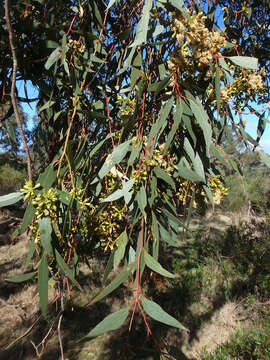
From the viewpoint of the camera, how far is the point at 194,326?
2314 millimetres

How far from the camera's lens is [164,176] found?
583mm

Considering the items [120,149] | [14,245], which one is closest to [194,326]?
[120,149]

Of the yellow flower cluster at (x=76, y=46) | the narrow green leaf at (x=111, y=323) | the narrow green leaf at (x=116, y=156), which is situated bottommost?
the narrow green leaf at (x=111, y=323)

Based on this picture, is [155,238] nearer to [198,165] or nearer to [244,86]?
[198,165]

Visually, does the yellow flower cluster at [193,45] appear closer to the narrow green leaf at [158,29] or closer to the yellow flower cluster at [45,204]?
the narrow green leaf at [158,29]

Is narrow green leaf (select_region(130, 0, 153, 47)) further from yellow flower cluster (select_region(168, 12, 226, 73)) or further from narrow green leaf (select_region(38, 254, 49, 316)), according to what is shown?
narrow green leaf (select_region(38, 254, 49, 316))

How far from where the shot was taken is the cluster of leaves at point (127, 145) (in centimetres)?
56

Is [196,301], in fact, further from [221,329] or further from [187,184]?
[187,184]

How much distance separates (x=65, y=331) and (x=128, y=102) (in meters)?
2.33

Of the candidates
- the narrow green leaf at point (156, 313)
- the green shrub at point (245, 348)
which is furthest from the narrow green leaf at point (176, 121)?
the green shrub at point (245, 348)

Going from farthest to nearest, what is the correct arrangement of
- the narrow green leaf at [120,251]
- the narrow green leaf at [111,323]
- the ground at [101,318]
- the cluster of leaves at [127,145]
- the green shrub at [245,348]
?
the ground at [101,318] → the green shrub at [245,348] → the narrow green leaf at [120,251] → the cluster of leaves at [127,145] → the narrow green leaf at [111,323]

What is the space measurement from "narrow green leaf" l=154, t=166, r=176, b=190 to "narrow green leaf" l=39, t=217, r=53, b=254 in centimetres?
28

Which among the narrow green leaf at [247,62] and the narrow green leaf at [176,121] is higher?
the narrow green leaf at [247,62]

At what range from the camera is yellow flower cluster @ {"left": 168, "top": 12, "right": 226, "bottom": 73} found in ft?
1.78
